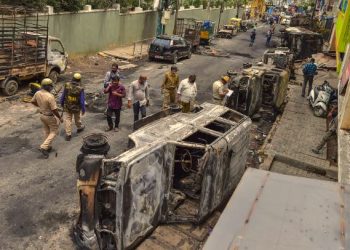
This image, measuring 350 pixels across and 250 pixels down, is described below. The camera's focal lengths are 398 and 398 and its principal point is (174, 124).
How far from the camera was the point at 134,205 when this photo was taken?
240 inches

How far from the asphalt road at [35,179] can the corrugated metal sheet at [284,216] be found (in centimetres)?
357

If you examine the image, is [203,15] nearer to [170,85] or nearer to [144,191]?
[170,85]

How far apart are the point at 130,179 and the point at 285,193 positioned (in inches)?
86.6

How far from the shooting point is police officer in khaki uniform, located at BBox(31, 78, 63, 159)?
9.46 m

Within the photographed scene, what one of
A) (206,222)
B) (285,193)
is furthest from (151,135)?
(285,193)

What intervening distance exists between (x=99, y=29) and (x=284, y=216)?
862 inches

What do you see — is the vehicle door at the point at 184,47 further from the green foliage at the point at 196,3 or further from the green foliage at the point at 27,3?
the green foliage at the point at 196,3

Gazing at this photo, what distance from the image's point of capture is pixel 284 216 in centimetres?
446

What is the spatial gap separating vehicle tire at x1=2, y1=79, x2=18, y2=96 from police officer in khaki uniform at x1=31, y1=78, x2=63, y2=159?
16.9 ft

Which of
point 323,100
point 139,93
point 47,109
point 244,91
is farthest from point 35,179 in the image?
point 323,100

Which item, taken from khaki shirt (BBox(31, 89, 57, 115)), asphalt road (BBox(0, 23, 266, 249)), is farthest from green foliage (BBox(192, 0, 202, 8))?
khaki shirt (BBox(31, 89, 57, 115))

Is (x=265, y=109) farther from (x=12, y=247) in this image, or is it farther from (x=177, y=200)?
(x=12, y=247)

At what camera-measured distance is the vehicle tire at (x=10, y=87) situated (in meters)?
14.1

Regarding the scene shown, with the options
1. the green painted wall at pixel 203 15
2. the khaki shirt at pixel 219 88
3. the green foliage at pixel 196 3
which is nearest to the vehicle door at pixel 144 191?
the khaki shirt at pixel 219 88
